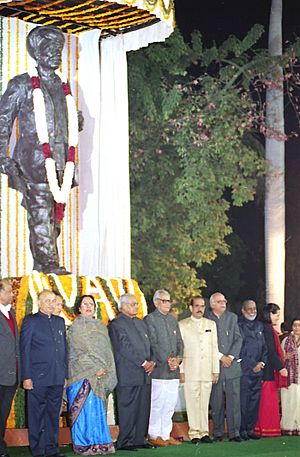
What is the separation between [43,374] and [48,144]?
2.77 metres

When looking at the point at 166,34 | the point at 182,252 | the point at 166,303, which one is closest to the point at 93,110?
the point at 166,34

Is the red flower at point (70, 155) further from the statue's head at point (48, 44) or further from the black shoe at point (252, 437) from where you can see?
the black shoe at point (252, 437)

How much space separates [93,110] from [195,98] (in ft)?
20.6

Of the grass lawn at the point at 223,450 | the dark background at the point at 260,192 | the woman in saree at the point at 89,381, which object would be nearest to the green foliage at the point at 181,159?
the dark background at the point at 260,192

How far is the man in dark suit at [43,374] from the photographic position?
37.5ft

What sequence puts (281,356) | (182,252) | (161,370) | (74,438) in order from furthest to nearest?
(182,252) → (281,356) → (161,370) → (74,438)

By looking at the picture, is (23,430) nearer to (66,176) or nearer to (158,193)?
(66,176)

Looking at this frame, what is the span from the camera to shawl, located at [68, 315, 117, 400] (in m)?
11.8

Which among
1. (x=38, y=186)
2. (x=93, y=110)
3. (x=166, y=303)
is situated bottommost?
(x=166, y=303)

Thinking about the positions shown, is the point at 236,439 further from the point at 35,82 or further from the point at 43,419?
the point at 35,82

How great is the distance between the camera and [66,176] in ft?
43.4

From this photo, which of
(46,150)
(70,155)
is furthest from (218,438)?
(46,150)

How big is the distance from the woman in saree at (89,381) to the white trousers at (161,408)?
0.83m

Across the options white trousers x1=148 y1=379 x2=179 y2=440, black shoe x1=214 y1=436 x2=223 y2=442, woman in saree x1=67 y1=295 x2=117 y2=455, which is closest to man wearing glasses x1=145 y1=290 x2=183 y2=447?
white trousers x1=148 y1=379 x2=179 y2=440
